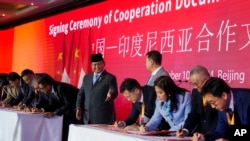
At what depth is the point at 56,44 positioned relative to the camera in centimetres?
737

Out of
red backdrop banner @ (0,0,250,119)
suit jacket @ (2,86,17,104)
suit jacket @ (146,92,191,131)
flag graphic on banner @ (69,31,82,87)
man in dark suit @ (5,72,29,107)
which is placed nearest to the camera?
suit jacket @ (146,92,191,131)

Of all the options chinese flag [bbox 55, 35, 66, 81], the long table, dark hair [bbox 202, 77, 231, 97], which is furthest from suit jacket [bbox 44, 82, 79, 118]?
chinese flag [bbox 55, 35, 66, 81]

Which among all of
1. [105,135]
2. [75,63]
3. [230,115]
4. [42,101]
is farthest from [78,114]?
[75,63]

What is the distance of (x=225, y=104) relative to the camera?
236 cm

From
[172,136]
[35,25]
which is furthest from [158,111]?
[35,25]

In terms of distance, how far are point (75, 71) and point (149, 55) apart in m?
3.25

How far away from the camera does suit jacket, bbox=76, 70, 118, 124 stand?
166 inches

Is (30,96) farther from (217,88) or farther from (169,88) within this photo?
(217,88)

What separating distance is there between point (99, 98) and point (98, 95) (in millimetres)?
35

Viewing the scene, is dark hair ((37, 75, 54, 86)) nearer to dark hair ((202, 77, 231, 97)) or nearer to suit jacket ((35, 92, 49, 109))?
suit jacket ((35, 92, 49, 109))

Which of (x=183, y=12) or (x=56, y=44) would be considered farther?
(x=56, y=44)

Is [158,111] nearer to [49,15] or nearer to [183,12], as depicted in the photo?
[183,12]

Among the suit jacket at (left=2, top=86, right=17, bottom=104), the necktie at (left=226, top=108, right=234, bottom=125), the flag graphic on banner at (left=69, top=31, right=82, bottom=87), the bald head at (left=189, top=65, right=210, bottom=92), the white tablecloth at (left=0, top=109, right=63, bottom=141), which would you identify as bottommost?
the white tablecloth at (left=0, top=109, right=63, bottom=141)

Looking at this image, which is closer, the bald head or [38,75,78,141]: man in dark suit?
the bald head
